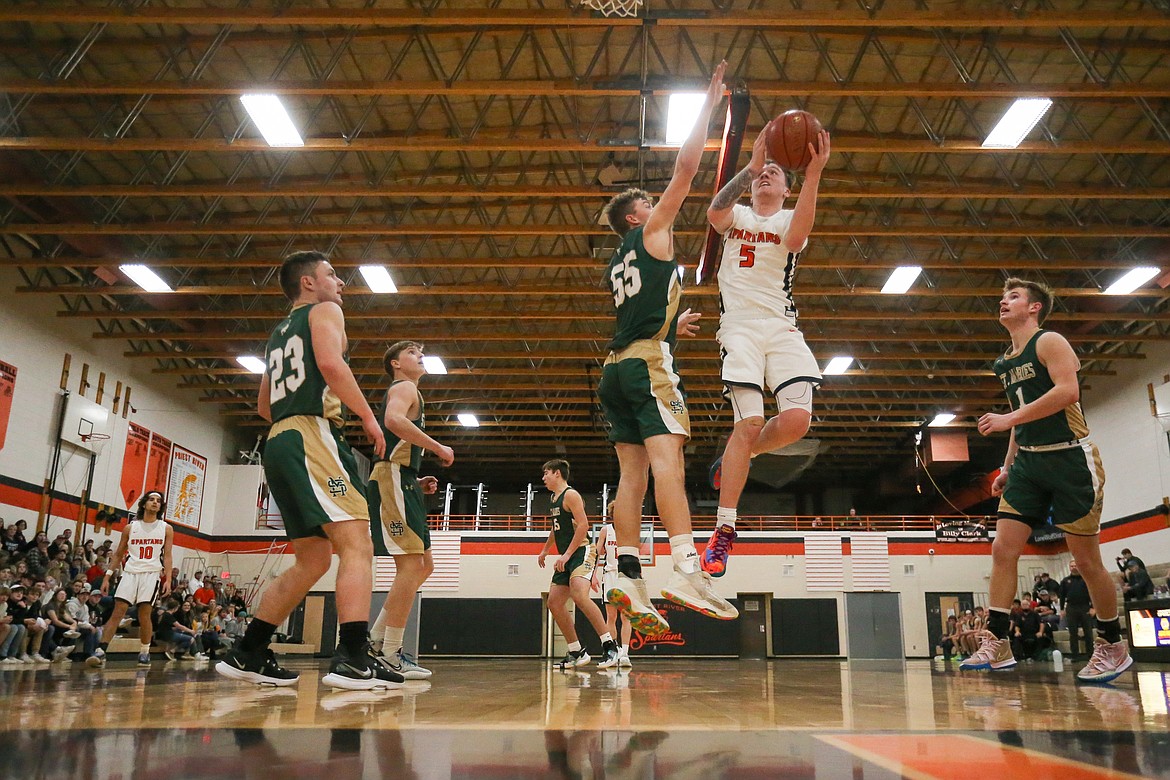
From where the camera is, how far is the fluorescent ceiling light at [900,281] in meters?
15.1

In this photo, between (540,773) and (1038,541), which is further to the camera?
(1038,541)

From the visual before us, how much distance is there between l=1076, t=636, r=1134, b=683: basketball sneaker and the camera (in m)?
4.75

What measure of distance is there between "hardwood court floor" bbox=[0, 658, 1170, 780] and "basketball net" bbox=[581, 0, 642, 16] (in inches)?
319

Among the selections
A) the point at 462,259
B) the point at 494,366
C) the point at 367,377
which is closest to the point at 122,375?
the point at 367,377

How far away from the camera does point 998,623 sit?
4.79 m

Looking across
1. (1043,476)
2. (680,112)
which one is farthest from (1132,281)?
(1043,476)

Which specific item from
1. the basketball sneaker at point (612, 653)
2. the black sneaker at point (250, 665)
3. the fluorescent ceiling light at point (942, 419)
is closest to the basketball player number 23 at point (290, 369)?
the black sneaker at point (250, 665)

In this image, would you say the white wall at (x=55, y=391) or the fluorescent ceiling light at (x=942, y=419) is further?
the fluorescent ceiling light at (x=942, y=419)

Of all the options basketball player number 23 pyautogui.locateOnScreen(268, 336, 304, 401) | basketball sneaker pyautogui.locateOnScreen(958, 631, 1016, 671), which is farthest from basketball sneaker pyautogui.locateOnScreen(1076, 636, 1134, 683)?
basketball player number 23 pyautogui.locateOnScreen(268, 336, 304, 401)

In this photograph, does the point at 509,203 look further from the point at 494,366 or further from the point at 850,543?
the point at 850,543

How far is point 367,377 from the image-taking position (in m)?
22.0

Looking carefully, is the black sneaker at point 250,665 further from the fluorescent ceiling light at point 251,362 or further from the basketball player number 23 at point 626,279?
the fluorescent ceiling light at point 251,362

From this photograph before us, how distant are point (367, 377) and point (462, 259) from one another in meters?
8.13

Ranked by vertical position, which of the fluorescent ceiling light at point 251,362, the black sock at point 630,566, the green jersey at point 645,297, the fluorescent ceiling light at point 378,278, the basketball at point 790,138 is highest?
the fluorescent ceiling light at point 378,278
